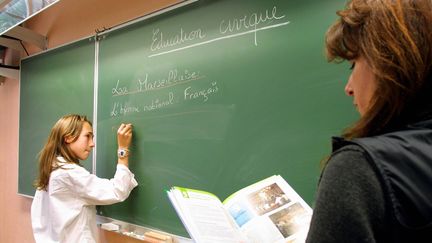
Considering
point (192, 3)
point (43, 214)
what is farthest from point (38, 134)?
point (192, 3)

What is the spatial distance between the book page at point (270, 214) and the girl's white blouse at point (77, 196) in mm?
893

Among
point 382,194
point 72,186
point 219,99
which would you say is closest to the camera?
point 382,194

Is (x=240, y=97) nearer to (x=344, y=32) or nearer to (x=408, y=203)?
(x=344, y=32)

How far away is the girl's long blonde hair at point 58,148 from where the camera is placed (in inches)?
74.8

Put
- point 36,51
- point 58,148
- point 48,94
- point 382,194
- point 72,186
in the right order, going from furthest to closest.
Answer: point 36,51, point 48,94, point 58,148, point 72,186, point 382,194

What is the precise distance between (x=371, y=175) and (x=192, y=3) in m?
1.36

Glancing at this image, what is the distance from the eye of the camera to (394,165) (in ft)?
1.50

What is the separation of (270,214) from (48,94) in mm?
2078

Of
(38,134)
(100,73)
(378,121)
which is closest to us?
(378,121)

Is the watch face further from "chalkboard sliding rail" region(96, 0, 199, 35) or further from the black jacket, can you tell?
the black jacket

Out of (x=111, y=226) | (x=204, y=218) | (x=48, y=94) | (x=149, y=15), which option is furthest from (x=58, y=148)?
(x=204, y=218)

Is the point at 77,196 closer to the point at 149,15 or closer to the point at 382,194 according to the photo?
the point at 149,15

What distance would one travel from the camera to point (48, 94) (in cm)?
253

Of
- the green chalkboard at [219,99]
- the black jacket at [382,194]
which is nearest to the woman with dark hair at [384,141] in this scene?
the black jacket at [382,194]
